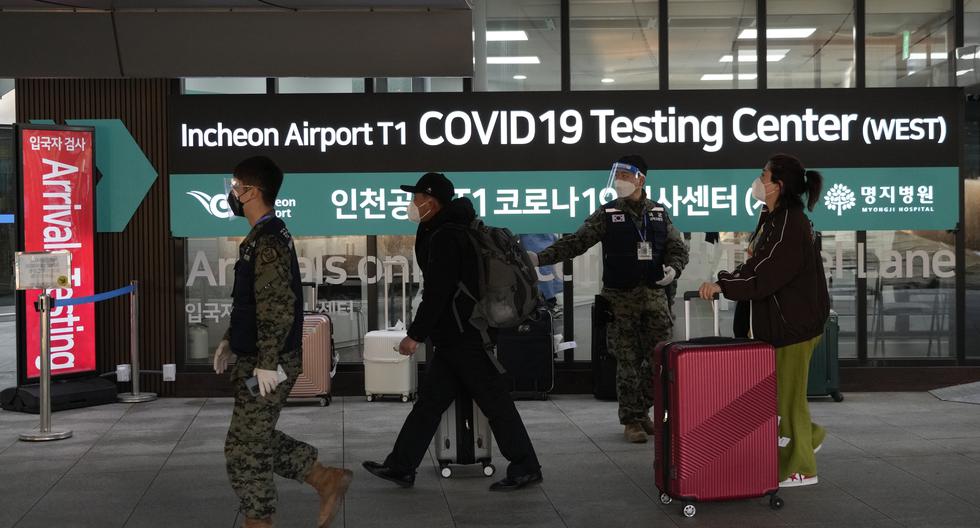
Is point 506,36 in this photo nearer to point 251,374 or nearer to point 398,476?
point 398,476

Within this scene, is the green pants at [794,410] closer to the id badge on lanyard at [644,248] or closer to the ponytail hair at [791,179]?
the ponytail hair at [791,179]

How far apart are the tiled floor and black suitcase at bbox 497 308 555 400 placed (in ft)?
1.58

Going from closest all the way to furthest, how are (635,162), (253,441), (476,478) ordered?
(253,441)
(476,478)
(635,162)

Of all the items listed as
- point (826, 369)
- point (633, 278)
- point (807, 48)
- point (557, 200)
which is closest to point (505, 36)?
point (557, 200)

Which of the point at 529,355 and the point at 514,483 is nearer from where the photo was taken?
the point at 514,483

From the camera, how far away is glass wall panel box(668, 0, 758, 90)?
11.2m

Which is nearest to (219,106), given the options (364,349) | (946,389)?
(364,349)

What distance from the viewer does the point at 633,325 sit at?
27.8 feet

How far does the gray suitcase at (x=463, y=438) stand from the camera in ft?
24.0

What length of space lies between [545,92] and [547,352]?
235cm

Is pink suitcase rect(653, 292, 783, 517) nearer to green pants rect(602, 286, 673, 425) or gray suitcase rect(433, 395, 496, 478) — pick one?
gray suitcase rect(433, 395, 496, 478)

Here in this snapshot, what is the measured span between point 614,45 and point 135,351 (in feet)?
16.8

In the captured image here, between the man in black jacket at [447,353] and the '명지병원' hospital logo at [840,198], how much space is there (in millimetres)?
5110

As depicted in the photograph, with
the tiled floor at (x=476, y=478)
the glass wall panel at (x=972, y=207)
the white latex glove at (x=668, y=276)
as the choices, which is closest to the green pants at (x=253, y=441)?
the tiled floor at (x=476, y=478)
